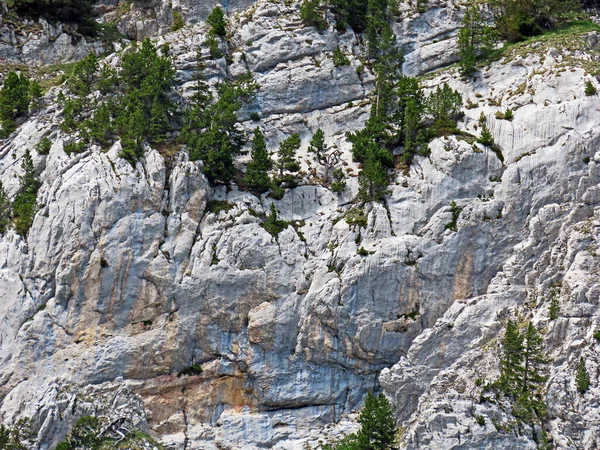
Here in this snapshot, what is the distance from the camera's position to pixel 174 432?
52438mm

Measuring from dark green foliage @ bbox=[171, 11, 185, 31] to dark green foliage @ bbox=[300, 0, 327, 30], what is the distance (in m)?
10.6

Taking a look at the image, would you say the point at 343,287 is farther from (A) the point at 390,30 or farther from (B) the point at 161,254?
(A) the point at 390,30

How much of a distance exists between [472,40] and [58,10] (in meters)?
32.8

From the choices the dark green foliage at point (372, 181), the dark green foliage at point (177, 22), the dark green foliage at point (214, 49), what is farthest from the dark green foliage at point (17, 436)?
the dark green foliage at point (177, 22)

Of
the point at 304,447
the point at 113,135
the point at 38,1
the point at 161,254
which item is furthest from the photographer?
the point at 38,1

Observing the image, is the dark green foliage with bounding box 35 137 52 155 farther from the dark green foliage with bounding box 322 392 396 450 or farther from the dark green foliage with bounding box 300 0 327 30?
the dark green foliage with bounding box 322 392 396 450

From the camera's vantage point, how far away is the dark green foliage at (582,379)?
46594 mm

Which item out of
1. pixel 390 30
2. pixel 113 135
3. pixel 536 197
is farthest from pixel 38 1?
pixel 536 197

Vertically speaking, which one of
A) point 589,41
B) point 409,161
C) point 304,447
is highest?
point 589,41

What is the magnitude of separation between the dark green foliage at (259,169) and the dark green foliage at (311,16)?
12.5 metres

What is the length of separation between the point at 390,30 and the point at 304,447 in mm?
30499

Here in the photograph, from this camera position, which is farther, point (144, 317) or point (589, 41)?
point (589, 41)

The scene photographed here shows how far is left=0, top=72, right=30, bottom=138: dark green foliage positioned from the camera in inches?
2509

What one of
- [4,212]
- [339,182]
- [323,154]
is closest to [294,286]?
[339,182]
